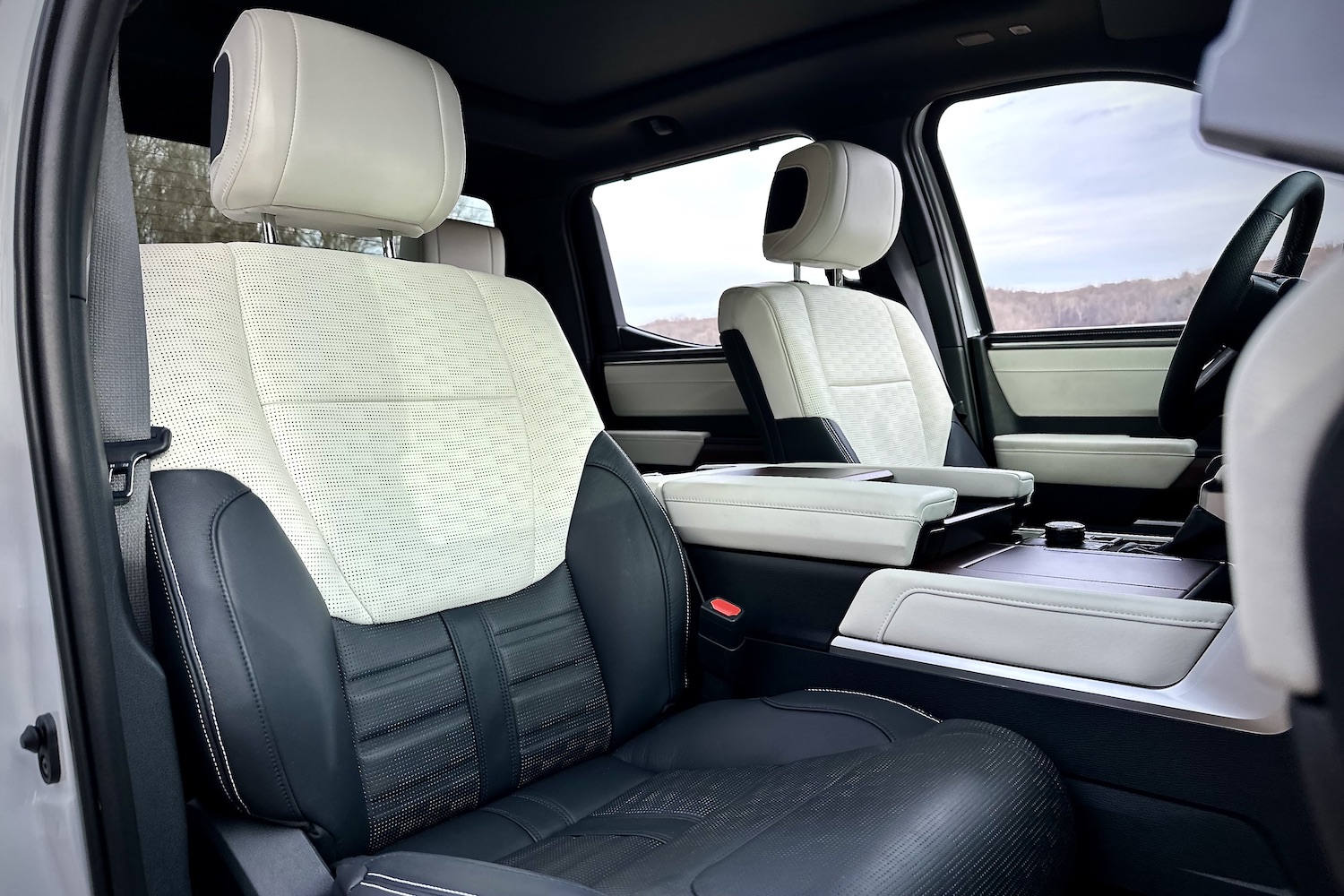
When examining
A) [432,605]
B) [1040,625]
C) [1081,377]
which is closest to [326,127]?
[432,605]

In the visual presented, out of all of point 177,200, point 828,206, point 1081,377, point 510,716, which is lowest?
point 510,716

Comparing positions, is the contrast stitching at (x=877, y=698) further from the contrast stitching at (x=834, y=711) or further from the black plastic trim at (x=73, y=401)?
the black plastic trim at (x=73, y=401)

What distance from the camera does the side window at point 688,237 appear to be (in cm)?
340

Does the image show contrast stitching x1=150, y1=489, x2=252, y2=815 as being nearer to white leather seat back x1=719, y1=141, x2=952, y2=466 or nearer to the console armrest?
the console armrest

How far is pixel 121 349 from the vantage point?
1.00m

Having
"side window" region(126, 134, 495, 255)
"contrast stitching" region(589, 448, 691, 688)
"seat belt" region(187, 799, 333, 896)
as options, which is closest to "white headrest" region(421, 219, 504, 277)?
"side window" region(126, 134, 495, 255)

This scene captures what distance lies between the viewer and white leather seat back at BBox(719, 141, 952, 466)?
248 cm

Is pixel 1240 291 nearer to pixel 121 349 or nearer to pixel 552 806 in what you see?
pixel 552 806

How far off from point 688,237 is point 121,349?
2691 mm

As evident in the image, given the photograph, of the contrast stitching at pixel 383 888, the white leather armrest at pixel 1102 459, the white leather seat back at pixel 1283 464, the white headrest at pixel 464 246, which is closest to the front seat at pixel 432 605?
the contrast stitching at pixel 383 888

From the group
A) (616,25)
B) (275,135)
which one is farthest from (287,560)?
(616,25)

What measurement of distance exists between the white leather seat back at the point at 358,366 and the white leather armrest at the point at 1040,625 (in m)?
0.51

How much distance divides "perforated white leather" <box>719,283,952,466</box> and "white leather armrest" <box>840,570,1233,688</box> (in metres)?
1.08

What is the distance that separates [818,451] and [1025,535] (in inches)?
22.1
